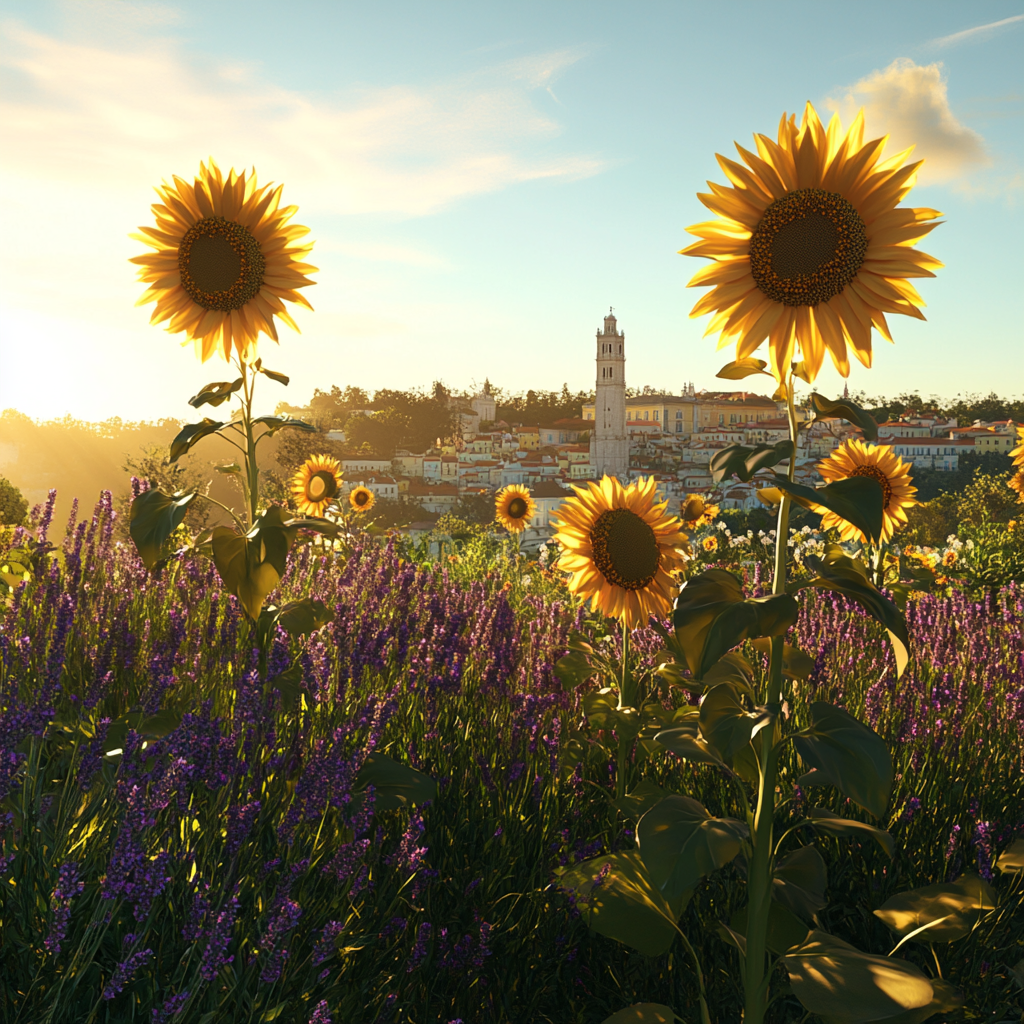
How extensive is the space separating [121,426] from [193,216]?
53004mm

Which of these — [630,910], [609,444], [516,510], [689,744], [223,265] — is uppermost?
[609,444]

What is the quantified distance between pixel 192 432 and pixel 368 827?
1195 mm

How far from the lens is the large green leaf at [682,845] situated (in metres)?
1.38

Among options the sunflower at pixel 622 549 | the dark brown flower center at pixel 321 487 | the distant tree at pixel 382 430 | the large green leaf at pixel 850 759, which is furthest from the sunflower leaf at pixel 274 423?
the distant tree at pixel 382 430

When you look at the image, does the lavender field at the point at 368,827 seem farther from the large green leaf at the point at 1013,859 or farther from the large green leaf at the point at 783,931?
the large green leaf at the point at 783,931

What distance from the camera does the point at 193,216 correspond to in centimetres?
246

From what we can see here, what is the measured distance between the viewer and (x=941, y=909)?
1.77 m

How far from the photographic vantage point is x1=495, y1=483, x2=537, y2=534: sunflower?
9148mm

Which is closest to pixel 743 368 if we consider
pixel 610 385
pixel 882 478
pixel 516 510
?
pixel 882 478

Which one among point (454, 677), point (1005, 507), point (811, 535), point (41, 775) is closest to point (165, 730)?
point (41, 775)

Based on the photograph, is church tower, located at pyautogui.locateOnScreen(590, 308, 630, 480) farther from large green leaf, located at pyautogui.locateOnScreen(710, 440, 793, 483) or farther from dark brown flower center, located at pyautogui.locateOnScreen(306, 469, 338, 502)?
large green leaf, located at pyautogui.locateOnScreen(710, 440, 793, 483)

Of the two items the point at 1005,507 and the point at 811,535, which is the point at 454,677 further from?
the point at 1005,507

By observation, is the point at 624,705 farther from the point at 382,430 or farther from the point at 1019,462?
the point at 382,430

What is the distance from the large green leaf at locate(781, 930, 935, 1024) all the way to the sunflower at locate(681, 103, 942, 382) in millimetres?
1214
